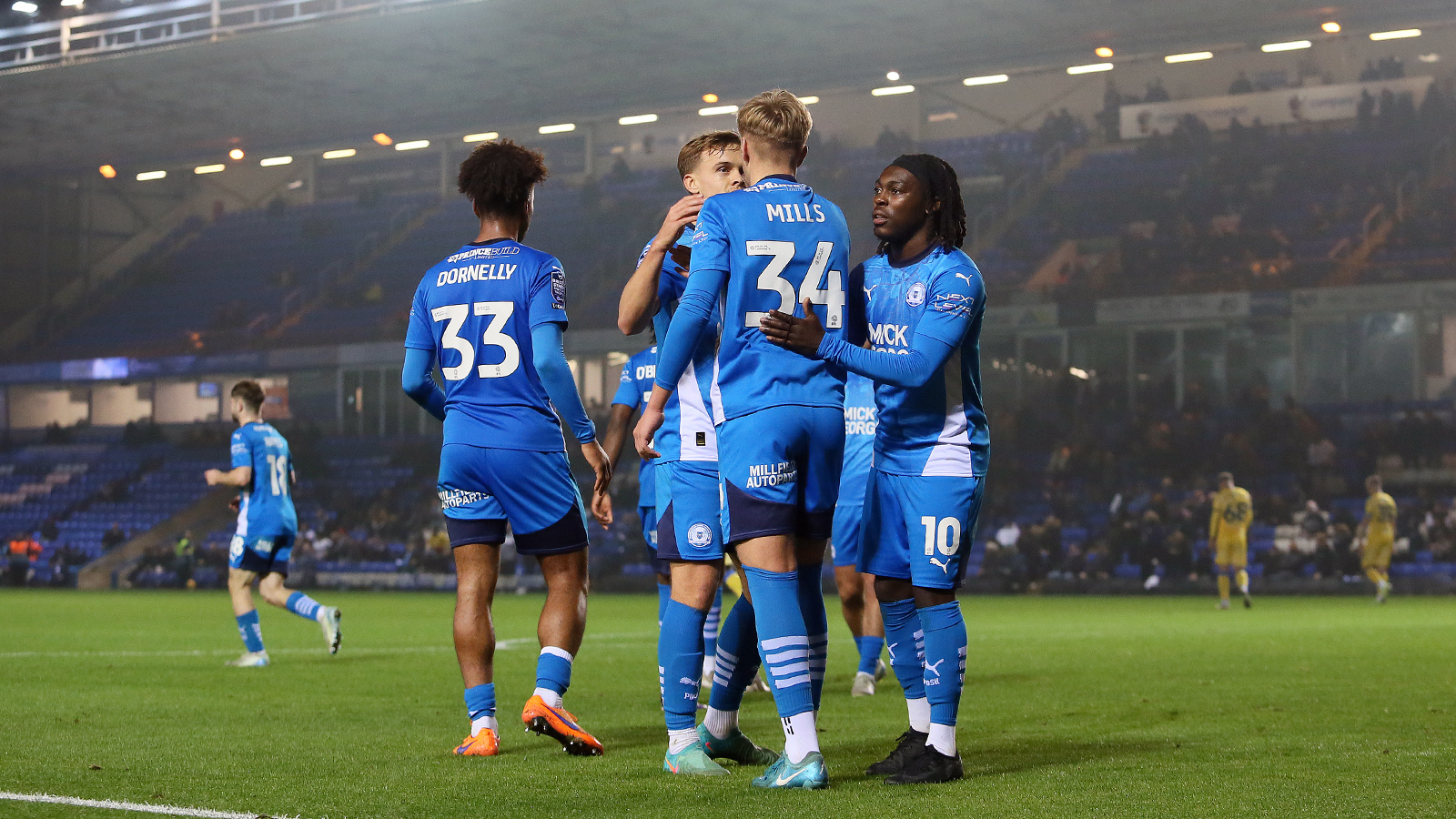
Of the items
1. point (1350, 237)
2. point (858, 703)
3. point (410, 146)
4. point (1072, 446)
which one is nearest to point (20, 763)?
point (858, 703)

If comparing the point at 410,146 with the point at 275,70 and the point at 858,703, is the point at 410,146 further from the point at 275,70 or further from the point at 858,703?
the point at 858,703

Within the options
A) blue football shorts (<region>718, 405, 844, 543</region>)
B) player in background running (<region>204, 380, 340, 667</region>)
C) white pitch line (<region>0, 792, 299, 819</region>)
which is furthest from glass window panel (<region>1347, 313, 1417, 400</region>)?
white pitch line (<region>0, 792, 299, 819</region>)

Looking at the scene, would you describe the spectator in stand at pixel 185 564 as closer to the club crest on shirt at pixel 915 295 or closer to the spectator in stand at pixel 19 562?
the spectator in stand at pixel 19 562

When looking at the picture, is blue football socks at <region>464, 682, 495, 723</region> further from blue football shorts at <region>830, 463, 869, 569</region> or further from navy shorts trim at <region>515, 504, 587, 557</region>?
blue football shorts at <region>830, 463, 869, 569</region>

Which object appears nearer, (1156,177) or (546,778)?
(546,778)

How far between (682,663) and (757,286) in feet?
4.23

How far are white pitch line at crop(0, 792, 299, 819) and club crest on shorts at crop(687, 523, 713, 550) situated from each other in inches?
62.6

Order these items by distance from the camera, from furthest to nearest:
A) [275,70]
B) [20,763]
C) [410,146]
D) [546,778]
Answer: [410,146] → [275,70] → [20,763] → [546,778]

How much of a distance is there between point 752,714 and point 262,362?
29804 millimetres

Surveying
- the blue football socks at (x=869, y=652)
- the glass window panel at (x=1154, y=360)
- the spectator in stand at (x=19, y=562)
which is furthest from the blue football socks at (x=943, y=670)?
the spectator in stand at (x=19, y=562)

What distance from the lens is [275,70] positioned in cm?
3106

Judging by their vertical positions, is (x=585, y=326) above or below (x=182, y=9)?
below

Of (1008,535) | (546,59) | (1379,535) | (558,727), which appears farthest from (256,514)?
(546,59)

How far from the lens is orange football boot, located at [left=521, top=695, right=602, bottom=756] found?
5.10 metres
